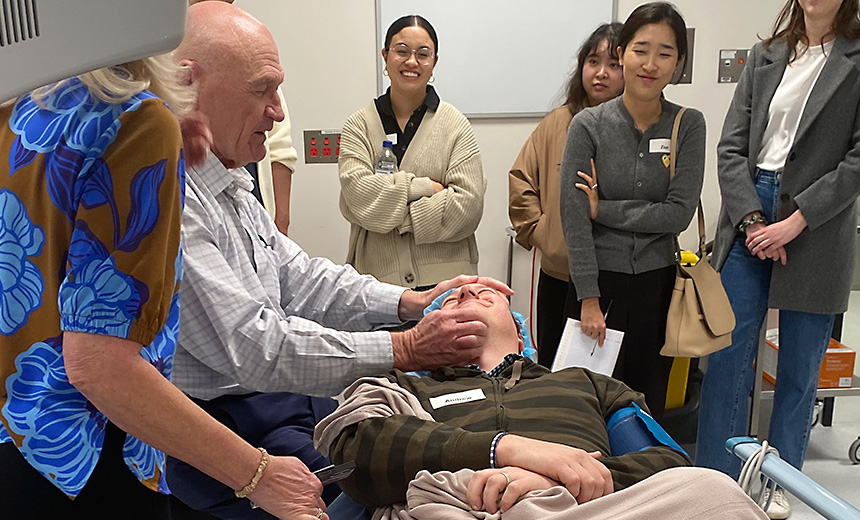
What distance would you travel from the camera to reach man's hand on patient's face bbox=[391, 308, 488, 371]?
64.4 inches

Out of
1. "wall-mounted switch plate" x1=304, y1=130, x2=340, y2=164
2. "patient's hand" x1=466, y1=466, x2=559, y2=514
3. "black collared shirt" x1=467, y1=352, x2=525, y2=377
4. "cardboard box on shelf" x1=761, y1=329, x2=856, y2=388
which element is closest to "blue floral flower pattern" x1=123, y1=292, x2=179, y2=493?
"patient's hand" x1=466, y1=466, x2=559, y2=514

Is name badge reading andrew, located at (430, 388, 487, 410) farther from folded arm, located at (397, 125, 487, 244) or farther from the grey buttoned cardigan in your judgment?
folded arm, located at (397, 125, 487, 244)

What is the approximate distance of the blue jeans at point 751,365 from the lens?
2.71 metres

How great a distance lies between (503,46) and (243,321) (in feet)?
10.2

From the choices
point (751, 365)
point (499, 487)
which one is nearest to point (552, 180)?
point (751, 365)

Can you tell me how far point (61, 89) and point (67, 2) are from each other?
58 cm

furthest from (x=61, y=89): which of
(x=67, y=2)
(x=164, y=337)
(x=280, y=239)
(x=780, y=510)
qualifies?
(x=780, y=510)

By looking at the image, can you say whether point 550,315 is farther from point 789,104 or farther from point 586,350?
point 789,104

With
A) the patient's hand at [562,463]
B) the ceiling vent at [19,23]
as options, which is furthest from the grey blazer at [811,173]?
the ceiling vent at [19,23]

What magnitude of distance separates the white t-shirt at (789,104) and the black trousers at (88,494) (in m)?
2.39

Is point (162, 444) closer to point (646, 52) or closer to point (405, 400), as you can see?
point (405, 400)

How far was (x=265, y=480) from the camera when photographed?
112cm

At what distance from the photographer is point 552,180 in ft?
10.3

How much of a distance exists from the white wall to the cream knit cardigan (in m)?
0.97
